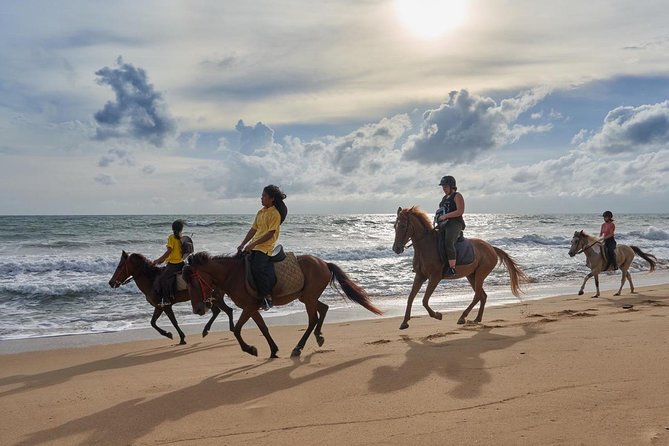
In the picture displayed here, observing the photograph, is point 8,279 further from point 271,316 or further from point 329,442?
point 329,442

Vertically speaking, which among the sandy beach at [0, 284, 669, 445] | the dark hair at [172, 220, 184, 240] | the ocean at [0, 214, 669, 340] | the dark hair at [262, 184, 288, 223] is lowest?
the ocean at [0, 214, 669, 340]

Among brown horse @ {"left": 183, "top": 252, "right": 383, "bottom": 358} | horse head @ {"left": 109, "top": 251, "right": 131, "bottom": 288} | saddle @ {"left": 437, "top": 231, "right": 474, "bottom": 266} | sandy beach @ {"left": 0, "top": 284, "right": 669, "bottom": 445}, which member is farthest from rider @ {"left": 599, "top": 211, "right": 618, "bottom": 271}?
horse head @ {"left": 109, "top": 251, "right": 131, "bottom": 288}

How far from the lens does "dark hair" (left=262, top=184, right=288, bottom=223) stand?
7.39 metres

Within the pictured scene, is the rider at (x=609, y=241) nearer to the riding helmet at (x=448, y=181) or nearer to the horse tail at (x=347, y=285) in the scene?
the riding helmet at (x=448, y=181)

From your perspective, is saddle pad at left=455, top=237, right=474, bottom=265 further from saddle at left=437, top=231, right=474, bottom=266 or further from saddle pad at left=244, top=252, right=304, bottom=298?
saddle pad at left=244, top=252, right=304, bottom=298

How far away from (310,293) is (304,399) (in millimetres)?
2913

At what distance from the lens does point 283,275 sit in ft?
24.8

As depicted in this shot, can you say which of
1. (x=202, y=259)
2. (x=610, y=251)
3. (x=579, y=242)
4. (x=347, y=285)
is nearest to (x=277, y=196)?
(x=202, y=259)

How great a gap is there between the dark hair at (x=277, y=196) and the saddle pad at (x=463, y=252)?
12.1ft

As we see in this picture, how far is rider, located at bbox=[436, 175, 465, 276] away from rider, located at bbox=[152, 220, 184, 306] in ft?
15.5

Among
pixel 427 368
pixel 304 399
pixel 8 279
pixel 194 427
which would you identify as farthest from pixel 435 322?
pixel 8 279

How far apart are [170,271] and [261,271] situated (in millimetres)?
3412

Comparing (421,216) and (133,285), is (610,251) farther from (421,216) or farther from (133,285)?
(133,285)

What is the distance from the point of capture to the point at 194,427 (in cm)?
442
